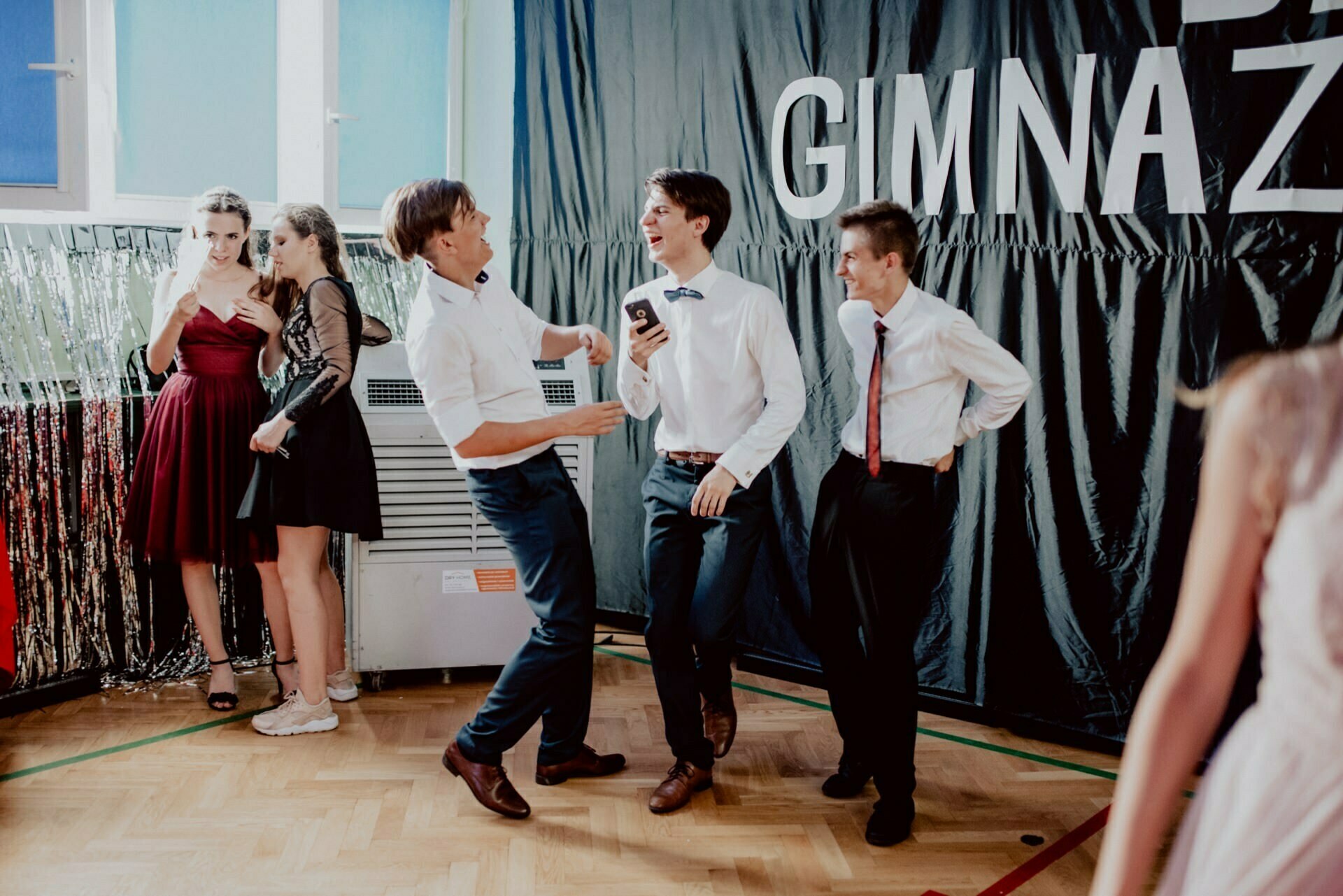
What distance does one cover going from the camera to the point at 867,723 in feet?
9.44

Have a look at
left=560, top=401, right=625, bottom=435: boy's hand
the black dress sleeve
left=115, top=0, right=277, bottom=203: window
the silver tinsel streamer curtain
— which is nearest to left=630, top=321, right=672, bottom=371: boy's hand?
left=560, top=401, right=625, bottom=435: boy's hand

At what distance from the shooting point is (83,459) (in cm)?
369

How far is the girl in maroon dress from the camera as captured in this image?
Result: 3.51 metres

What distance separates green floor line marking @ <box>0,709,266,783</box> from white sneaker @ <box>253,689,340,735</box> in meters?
0.12

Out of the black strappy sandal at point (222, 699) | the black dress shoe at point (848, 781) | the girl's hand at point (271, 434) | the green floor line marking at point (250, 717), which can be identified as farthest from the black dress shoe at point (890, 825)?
the black strappy sandal at point (222, 699)

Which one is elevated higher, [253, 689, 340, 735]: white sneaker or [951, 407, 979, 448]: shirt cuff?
[951, 407, 979, 448]: shirt cuff

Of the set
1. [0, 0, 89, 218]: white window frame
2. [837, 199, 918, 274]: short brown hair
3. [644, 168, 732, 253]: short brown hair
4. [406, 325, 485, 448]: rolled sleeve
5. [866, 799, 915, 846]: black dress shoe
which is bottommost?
[866, 799, 915, 846]: black dress shoe

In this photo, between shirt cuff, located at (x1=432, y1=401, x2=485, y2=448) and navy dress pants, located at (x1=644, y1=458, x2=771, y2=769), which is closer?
shirt cuff, located at (x1=432, y1=401, x2=485, y2=448)

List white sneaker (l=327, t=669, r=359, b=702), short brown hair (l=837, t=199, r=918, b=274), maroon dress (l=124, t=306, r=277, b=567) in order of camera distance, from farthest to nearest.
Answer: white sneaker (l=327, t=669, r=359, b=702), maroon dress (l=124, t=306, r=277, b=567), short brown hair (l=837, t=199, r=918, b=274)

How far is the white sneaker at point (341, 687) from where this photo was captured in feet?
12.3

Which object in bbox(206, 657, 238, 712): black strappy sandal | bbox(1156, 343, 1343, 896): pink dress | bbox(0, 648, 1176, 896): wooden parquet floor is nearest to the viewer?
bbox(1156, 343, 1343, 896): pink dress

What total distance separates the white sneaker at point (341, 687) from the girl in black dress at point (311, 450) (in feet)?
0.65

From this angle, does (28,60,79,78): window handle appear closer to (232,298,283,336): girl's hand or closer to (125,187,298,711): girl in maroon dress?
(125,187,298,711): girl in maroon dress

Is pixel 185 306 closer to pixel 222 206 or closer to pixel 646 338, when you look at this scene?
pixel 222 206
